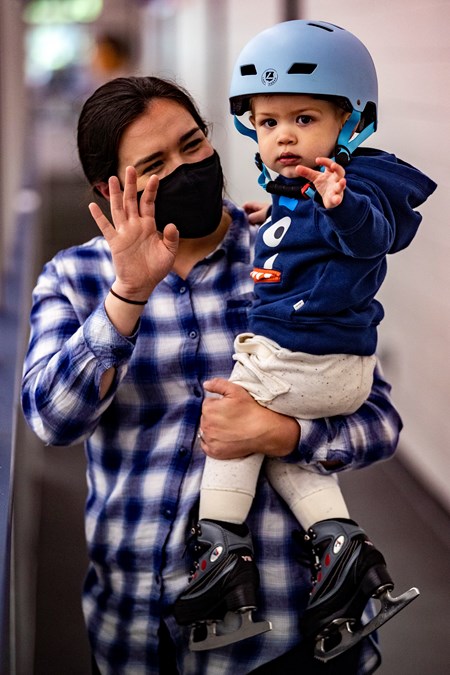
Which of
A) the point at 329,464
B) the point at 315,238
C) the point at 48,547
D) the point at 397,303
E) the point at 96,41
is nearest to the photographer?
the point at 315,238

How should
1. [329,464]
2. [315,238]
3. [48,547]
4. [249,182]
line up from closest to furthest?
[315,238], [329,464], [48,547], [249,182]

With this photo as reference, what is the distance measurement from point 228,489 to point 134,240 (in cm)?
47

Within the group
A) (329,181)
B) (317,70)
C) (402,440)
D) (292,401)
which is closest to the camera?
(329,181)

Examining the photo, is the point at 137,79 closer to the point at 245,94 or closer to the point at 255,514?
the point at 245,94

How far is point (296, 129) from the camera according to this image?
5.10ft

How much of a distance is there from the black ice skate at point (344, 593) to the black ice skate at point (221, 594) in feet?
0.31

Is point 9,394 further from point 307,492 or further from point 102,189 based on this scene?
point 307,492

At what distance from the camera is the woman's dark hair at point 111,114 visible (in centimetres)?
175

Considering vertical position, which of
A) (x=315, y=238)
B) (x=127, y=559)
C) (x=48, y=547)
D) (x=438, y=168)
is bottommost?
(x=48, y=547)

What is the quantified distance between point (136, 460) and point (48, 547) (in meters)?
1.99

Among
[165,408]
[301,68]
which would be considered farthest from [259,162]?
[165,408]

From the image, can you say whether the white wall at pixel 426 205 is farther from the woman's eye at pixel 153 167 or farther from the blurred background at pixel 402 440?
the woman's eye at pixel 153 167

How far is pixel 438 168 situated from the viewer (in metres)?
2.92

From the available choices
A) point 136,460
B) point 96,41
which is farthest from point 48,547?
point 96,41
